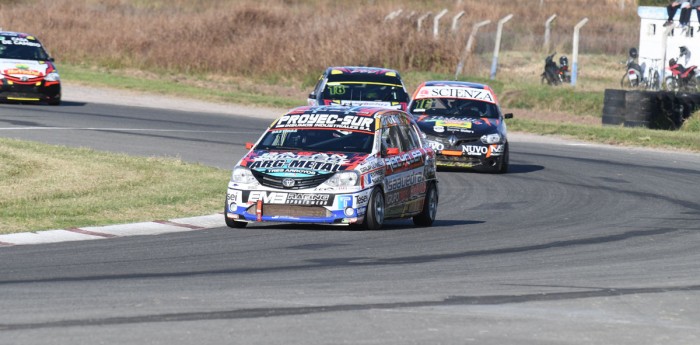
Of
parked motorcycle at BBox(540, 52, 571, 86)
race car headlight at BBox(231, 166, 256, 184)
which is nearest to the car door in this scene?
race car headlight at BBox(231, 166, 256, 184)

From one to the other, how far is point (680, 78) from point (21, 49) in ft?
57.7

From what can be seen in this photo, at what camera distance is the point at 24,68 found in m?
32.9

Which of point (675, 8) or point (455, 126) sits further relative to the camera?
point (675, 8)

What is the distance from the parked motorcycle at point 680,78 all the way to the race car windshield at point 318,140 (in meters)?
22.8

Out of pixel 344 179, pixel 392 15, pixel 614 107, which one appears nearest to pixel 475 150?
pixel 344 179

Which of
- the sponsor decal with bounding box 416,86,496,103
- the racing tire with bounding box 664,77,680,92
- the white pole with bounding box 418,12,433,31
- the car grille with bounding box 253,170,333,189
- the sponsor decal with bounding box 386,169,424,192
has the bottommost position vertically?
the sponsor decal with bounding box 386,169,424,192

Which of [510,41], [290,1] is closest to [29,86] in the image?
[510,41]

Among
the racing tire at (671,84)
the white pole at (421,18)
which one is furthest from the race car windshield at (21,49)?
the racing tire at (671,84)

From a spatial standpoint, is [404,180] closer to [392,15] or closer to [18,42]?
[18,42]

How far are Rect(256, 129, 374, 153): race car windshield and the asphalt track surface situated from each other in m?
0.94

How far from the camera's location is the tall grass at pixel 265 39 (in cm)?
4247

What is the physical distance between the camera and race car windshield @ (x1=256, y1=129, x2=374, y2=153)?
15758mm

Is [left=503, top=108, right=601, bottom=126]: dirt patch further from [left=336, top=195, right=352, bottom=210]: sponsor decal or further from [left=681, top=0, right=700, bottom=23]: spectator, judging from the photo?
[left=336, top=195, right=352, bottom=210]: sponsor decal

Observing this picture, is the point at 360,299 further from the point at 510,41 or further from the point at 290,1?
the point at 290,1
